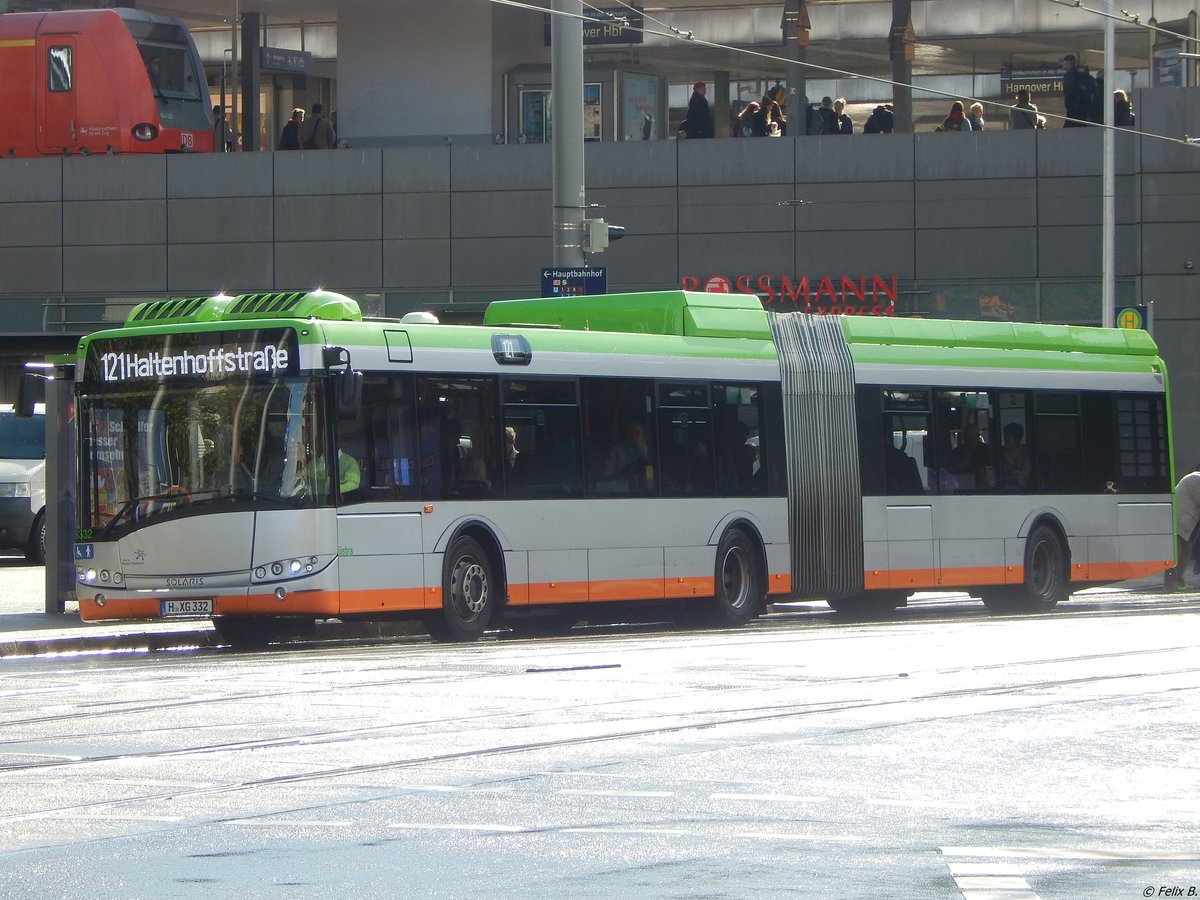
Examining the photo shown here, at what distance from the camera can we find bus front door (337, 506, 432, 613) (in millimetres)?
16359

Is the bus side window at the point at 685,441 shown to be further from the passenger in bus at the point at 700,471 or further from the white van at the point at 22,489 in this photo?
the white van at the point at 22,489

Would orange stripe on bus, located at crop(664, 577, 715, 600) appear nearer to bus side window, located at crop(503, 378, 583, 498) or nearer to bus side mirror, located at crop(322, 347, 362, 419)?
bus side window, located at crop(503, 378, 583, 498)

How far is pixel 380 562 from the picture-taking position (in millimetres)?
16625

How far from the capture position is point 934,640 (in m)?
16.8

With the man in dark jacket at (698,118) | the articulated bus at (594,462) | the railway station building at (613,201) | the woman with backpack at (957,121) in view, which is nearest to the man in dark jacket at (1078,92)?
the railway station building at (613,201)

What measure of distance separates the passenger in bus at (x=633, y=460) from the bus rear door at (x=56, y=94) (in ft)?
69.4

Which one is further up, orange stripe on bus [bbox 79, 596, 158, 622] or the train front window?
the train front window

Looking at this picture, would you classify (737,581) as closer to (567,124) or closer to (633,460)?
(633,460)

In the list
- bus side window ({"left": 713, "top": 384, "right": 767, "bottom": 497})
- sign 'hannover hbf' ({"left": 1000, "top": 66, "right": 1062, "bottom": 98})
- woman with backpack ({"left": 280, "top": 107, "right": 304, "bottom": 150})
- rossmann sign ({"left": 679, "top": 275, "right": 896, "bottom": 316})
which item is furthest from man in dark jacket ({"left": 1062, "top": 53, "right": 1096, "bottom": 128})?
bus side window ({"left": 713, "top": 384, "right": 767, "bottom": 497})

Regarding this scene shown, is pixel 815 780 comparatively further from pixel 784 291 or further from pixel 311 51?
pixel 311 51

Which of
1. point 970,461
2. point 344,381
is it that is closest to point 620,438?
point 344,381

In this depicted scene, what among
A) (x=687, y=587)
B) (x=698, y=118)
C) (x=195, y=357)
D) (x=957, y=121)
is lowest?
(x=687, y=587)

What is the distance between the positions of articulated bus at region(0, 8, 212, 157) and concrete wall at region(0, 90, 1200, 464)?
1.50ft

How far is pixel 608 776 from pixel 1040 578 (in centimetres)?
1521
